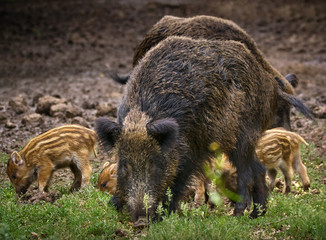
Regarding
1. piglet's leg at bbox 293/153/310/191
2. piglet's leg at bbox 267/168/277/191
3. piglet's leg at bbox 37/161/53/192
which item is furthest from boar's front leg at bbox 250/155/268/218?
piglet's leg at bbox 37/161/53/192

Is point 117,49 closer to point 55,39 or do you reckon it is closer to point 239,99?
point 55,39

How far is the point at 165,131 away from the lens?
4.86 metres

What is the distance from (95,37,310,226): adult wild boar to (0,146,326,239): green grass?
0.20 meters

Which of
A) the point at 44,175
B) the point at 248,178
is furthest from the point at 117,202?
the point at 44,175

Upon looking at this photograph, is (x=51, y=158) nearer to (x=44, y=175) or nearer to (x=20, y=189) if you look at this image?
(x=44, y=175)

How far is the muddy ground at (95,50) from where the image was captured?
916 centimetres

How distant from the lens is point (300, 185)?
6.97 metres

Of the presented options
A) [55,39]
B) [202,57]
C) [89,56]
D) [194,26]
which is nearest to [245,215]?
[202,57]

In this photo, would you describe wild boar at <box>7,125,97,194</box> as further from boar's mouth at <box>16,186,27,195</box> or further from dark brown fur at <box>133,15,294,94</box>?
dark brown fur at <box>133,15,294,94</box>

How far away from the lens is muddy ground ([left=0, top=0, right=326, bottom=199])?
9.16m

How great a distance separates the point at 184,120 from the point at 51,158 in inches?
91.3

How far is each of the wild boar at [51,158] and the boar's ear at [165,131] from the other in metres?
2.06

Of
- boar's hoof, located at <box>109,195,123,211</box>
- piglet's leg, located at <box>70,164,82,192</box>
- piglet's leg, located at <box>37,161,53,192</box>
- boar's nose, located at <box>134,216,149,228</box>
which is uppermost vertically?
boar's nose, located at <box>134,216,149,228</box>

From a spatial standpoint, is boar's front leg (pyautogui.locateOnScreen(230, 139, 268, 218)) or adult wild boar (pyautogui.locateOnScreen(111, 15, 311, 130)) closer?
boar's front leg (pyautogui.locateOnScreen(230, 139, 268, 218))
